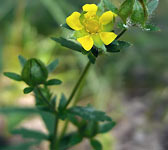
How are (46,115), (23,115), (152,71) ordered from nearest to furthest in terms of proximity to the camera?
1. (46,115)
2. (23,115)
3. (152,71)

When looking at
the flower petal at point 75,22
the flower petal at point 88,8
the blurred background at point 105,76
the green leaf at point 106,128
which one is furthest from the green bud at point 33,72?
the blurred background at point 105,76

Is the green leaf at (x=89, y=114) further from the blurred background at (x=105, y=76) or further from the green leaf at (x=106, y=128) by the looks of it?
the blurred background at (x=105, y=76)

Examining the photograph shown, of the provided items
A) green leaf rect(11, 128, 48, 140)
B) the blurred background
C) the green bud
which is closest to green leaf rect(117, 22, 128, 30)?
the green bud

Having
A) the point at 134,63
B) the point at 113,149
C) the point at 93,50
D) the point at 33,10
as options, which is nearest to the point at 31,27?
the point at 33,10

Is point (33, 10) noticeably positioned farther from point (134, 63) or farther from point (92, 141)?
point (92, 141)

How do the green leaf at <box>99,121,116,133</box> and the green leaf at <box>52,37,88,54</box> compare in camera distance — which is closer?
the green leaf at <box>52,37,88,54</box>

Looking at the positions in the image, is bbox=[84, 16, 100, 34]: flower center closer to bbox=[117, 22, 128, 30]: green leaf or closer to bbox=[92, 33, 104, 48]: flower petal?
bbox=[92, 33, 104, 48]: flower petal

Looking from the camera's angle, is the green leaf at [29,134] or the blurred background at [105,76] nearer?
the green leaf at [29,134]
